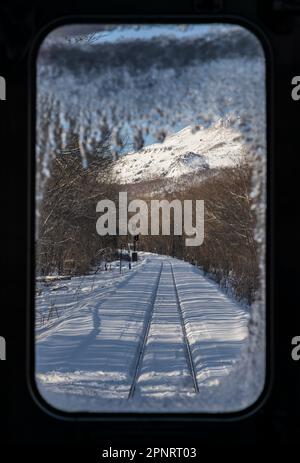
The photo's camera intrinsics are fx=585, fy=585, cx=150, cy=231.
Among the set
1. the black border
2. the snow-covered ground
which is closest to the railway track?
the snow-covered ground

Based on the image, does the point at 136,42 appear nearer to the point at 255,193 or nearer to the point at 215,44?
the point at 215,44

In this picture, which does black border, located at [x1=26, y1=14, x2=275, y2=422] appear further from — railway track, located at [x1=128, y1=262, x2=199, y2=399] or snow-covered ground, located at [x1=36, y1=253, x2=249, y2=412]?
railway track, located at [x1=128, y1=262, x2=199, y2=399]
